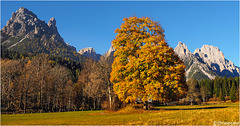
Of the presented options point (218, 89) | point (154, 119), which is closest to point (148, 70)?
point (154, 119)

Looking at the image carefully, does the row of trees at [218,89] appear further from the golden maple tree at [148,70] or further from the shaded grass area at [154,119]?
the shaded grass area at [154,119]

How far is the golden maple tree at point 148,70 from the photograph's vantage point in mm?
22672

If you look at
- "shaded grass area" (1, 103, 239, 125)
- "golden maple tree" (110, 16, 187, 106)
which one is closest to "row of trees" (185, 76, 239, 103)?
"golden maple tree" (110, 16, 187, 106)

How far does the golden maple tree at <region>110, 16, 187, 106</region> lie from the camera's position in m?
22.7

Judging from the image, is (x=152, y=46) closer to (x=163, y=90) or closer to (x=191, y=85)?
(x=163, y=90)

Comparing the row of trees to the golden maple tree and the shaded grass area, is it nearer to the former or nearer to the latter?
the golden maple tree

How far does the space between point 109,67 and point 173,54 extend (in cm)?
1691

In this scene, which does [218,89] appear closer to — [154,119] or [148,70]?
[148,70]

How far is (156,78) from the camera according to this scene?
23.5 meters

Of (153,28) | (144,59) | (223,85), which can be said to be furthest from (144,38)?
(223,85)

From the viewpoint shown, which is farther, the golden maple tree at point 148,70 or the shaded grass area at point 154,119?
the golden maple tree at point 148,70

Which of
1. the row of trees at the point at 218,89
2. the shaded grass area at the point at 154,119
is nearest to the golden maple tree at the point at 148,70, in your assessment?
the shaded grass area at the point at 154,119

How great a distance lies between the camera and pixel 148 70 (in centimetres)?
2309

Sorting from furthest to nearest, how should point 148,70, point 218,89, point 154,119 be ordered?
point 218,89
point 148,70
point 154,119
